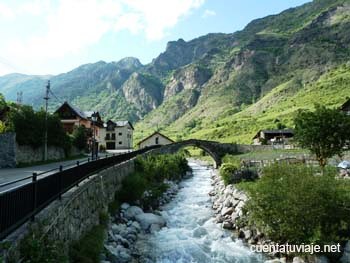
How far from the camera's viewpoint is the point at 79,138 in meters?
55.6

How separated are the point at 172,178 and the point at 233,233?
2405 centimetres

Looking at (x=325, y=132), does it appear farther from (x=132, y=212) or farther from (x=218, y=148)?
(x=218, y=148)

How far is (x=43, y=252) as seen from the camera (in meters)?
8.66

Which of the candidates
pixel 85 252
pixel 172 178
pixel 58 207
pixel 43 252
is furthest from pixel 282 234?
pixel 172 178

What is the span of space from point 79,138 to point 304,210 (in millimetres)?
43300

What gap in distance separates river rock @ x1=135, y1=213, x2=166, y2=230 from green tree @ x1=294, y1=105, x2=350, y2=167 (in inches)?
657

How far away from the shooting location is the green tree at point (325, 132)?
32.3m

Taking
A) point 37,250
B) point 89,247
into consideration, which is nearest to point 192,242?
point 89,247

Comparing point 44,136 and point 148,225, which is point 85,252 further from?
point 44,136

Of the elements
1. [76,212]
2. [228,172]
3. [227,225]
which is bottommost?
[227,225]

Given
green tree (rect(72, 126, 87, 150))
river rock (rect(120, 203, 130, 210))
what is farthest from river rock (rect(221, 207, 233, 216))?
green tree (rect(72, 126, 87, 150))

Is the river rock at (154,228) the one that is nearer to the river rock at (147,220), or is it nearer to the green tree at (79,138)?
the river rock at (147,220)

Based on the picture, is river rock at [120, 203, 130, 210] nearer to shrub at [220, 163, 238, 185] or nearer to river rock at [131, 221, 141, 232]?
river rock at [131, 221, 141, 232]

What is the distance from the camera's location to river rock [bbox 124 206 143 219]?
22.7 m
